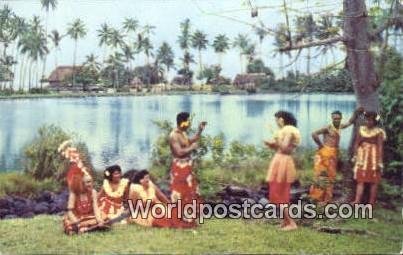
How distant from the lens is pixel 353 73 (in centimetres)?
612

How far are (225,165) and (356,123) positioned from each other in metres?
1.22

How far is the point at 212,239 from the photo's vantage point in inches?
226

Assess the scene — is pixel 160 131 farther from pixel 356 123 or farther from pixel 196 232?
pixel 356 123

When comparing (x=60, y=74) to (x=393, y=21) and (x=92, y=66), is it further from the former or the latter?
(x=393, y=21)

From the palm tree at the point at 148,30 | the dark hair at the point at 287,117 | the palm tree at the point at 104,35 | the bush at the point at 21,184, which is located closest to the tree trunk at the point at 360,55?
the dark hair at the point at 287,117

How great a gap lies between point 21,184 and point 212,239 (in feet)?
6.05

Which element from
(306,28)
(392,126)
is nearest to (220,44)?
(306,28)

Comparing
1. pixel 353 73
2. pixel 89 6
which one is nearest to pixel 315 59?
pixel 353 73

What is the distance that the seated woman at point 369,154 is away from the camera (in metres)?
6.02

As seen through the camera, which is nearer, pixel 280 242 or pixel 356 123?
pixel 280 242

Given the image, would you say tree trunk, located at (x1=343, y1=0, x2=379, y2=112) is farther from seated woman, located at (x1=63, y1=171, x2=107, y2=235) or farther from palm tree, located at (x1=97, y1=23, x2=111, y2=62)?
seated woman, located at (x1=63, y1=171, x2=107, y2=235)

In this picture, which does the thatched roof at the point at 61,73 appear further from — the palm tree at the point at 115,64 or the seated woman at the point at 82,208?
the seated woman at the point at 82,208

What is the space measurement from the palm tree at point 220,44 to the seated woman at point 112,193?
1.32 m

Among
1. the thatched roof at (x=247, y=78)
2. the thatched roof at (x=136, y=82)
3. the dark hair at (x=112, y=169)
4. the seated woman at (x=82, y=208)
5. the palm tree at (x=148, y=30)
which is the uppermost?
the palm tree at (x=148, y=30)
